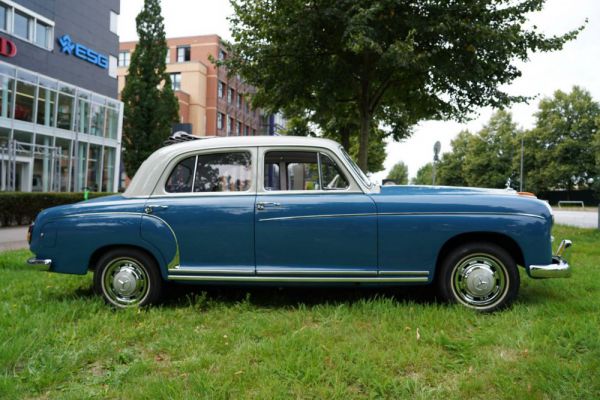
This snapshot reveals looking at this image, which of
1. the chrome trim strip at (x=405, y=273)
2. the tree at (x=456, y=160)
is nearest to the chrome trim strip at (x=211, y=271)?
the chrome trim strip at (x=405, y=273)

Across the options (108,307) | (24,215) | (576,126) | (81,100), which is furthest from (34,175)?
(576,126)

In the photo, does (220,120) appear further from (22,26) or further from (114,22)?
(22,26)

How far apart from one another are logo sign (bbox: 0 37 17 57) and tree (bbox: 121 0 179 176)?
9.59 metres

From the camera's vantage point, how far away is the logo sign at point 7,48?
20.1m

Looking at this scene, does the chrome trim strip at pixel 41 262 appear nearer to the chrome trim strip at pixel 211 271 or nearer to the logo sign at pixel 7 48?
the chrome trim strip at pixel 211 271

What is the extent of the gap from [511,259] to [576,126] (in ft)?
172

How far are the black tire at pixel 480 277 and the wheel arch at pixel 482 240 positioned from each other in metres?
0.08

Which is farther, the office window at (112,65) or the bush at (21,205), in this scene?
the office window at (112,65)

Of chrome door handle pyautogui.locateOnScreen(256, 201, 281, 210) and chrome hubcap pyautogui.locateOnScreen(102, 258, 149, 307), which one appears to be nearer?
chrome door handle pyautogui.locateOnScreen(256, 201, 281, 210)

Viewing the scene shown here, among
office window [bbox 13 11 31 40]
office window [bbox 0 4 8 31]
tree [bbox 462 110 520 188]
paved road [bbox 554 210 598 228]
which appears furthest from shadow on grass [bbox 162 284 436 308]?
tree [bbox 462 110 520 188]

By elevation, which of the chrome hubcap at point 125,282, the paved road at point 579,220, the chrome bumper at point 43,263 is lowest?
the chrome hubcap at point 125,282

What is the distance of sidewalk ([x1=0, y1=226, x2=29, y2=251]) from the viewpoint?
912 cm

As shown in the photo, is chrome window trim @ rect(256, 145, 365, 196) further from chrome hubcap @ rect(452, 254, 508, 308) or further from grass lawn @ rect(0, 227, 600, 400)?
chrome hubcap @ rect(452, 254, 508, 308)

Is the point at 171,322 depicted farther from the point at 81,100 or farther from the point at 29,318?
the point at 81,100
